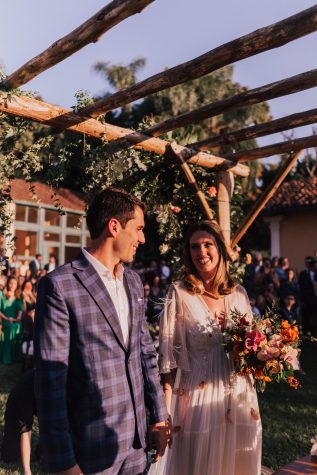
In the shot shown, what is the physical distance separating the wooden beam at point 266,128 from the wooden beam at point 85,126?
275 mm

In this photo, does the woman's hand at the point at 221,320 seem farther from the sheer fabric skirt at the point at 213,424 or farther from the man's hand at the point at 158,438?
the man's hand at the point at 158,438

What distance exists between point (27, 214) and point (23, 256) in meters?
1.98

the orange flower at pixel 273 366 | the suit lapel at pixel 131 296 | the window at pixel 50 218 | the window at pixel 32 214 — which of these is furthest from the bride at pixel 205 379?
the window at pixel 50 218

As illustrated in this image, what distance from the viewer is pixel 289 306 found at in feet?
34.0

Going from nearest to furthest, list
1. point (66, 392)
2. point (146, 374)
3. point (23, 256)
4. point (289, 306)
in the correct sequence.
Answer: point (66, 392) → point (146, 374) → point (289, 306) → point (23, 256)

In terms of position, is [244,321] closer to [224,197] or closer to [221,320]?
[221,320]

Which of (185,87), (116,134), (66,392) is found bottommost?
(66,392)

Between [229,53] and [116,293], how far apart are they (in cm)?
199

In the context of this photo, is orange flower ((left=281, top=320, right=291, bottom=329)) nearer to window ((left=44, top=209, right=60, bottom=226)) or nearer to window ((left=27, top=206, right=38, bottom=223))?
window ((left=27, top=206, right=38, bottom=223))

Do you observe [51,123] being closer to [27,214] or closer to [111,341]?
[111,341]

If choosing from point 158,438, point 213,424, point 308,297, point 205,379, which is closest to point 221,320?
point 205,379

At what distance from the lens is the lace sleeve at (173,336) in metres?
3.08

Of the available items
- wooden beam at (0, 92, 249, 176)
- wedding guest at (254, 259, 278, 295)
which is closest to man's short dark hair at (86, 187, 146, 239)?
wooden beam at (0, 92, 249, 176)

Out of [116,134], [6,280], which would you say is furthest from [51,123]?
[6,280]
